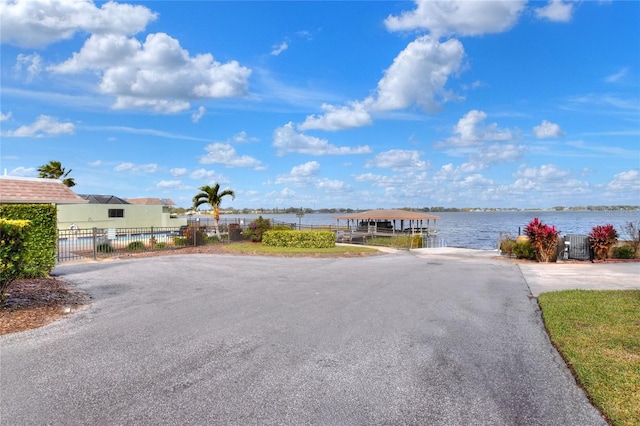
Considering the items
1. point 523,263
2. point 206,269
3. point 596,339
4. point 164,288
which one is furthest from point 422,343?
point 523,263

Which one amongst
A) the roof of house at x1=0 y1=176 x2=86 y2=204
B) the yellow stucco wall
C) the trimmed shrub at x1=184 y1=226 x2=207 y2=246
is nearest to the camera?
the roof of house at x1=0 y1=176 x2=86 y2=204

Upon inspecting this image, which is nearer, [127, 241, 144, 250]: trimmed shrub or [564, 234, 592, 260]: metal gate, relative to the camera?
[564, 234, 592, 260]: metal gate

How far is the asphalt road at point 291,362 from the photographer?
4.05 m

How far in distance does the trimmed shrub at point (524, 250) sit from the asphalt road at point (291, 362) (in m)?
10.2

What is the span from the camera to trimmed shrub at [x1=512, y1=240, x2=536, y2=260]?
1958 cm

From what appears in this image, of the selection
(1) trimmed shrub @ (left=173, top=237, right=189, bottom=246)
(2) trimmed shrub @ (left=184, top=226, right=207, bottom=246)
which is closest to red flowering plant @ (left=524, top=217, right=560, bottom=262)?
(2) trimmed shrub @ (left=184, top=226, right=207, bottom=246)

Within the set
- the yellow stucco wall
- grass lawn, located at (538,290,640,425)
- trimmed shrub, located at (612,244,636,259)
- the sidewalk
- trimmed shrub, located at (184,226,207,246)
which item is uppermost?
the yellow stucco wall

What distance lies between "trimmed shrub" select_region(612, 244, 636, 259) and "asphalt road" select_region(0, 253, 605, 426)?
11.8 m

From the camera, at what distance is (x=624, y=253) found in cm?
1894

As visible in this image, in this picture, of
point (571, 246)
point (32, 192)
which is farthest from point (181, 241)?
point (571, 246)

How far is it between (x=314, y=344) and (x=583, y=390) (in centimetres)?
321

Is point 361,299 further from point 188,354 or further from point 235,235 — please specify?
point 235,235

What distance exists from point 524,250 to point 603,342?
14574 millimetres

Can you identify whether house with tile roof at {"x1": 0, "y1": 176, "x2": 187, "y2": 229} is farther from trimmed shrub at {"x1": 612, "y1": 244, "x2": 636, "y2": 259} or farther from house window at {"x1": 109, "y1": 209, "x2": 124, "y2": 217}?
trimmed shrub at {"x1": 612, "y1": 244, "x2": 636, "y2": 259}
